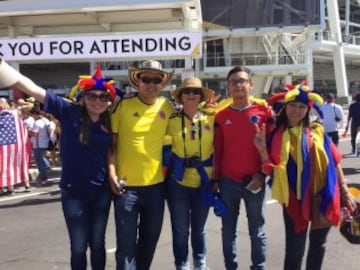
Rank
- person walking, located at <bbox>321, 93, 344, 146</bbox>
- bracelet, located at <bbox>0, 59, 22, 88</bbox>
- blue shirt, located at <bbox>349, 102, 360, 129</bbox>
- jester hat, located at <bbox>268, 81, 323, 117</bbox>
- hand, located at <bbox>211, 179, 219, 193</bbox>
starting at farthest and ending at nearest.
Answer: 1. blue shirt, located at <bbox>349, 102, 360, 129</bbox>
2. person walking, located at <bbox>321, 93, 344, 146</bbox>
3. hand, located at <bbox>211, 179, 219, 193</bbox>
4. jester hat, located at <bbox>268, 81, 323, 117</bbox>
5. bracelet, located at <bbox>0, 59, 22, 88</bbox>

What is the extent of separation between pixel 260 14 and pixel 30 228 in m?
28.5

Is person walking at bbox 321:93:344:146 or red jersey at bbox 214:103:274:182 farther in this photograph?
person walking at bbox 321:93:344:146

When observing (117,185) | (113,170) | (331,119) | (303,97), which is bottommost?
(117,185)

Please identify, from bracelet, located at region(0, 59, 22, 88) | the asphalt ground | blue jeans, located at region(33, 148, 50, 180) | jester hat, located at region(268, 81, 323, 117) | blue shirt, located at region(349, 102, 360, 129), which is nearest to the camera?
bracelet, located at region(0, 59, 22, 88)

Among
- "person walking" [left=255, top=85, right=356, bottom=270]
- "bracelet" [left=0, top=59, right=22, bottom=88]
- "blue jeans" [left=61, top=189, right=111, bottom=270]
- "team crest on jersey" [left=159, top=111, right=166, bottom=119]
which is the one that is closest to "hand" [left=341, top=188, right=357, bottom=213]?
"person walking" [left=255, top=85, right=356, bottom=270]

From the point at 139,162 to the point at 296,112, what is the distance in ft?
4.11

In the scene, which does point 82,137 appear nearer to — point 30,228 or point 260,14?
point 30,228

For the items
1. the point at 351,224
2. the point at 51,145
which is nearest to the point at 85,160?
the point at 351,224

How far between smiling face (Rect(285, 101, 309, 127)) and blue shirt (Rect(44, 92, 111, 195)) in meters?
1.39

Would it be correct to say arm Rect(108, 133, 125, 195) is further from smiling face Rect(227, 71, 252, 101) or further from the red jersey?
smiling face Rect(227, 71, 252, 101)

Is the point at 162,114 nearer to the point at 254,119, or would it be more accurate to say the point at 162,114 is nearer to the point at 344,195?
the point at 254,119

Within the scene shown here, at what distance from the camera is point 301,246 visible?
388 cm

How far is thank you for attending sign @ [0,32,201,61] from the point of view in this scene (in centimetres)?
1172

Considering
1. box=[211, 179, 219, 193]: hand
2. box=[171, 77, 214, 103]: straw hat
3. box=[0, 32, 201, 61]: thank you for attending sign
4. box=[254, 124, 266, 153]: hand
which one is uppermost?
box=[0, 32, 201, 61]: thank you for attending sign
